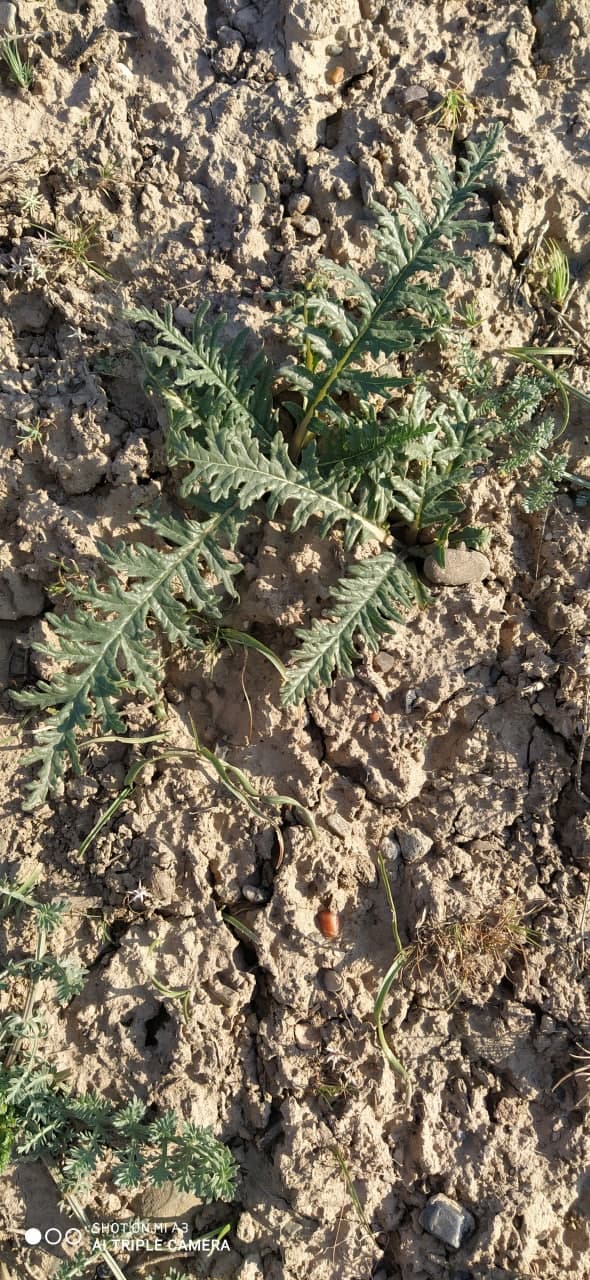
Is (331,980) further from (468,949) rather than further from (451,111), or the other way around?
(451,111)

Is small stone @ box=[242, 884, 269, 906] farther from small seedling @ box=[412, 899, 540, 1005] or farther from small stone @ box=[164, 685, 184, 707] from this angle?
small stone @ box=[164, 685, 184, 707]

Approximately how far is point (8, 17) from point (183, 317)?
134cm

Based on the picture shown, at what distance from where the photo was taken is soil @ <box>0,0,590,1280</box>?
9.29ft

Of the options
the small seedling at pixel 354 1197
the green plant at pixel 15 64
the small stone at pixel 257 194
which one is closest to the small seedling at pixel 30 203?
the green plant at pixel 15 64

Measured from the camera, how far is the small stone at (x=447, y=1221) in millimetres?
2750

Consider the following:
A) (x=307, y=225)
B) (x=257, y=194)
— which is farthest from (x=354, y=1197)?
(x=257, y=194)

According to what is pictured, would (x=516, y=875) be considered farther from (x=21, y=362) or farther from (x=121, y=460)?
(x=21, y=362)

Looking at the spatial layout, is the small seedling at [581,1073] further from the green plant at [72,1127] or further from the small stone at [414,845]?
the green plant at [72,1127]

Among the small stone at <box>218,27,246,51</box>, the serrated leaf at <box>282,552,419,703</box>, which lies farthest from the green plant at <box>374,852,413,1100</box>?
the small stone at <box>218,27,246,51</box>

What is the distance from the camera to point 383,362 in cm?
322

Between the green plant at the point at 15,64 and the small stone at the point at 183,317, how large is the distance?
106cm

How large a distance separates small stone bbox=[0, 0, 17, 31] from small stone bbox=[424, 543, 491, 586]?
8.36ft

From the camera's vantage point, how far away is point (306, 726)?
311 cm

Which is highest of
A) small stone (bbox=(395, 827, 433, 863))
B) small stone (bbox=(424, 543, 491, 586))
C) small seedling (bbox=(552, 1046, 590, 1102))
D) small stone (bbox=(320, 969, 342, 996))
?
small stone (bbox=(424, 543, 491, 586))
